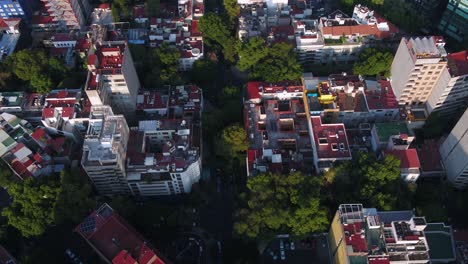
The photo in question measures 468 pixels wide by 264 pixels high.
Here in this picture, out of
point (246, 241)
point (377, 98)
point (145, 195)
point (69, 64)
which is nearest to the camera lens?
point (246, 241)

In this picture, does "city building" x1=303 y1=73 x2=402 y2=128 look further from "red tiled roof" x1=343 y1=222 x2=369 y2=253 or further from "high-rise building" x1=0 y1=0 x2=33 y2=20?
"high-rise building" x1=0 y1=0 x2=33 y2=20

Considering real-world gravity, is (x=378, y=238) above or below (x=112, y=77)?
below

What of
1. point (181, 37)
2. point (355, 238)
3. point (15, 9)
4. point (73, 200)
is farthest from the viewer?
point (15, 9)

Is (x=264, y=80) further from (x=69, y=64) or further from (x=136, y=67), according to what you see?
(x=69, y=64)

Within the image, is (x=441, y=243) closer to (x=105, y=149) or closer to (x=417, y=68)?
(x=417, y=68)

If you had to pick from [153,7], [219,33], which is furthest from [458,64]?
[153,7]

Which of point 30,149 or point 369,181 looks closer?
point 369,181

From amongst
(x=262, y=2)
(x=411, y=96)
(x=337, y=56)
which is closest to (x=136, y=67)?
(x=262, y=2)

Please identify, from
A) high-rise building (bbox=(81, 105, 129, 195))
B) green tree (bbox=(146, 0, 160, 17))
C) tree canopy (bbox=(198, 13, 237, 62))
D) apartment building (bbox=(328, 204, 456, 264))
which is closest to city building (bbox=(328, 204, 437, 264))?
apartment building (bbox=(328, 204, 456, 264))
